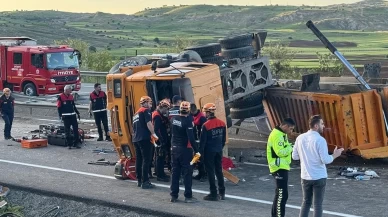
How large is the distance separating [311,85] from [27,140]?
7.10m

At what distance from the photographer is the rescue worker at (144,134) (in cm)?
1198

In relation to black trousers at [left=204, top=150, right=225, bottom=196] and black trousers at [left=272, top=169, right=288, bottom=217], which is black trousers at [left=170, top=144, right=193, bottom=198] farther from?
black trousers at [left=272, top=169, right=288, bottom=217]

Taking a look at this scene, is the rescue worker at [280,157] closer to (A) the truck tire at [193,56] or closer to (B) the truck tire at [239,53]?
(A) the truck tire at [193,56]

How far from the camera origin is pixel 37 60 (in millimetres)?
28172

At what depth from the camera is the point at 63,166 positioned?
14.7m

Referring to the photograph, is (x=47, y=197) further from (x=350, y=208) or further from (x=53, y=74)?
(x=53, y=74)

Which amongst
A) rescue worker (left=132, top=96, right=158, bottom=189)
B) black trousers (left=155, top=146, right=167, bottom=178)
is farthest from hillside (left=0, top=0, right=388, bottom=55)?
rescue worker (left=132, top=96, right=158, bottom=189)

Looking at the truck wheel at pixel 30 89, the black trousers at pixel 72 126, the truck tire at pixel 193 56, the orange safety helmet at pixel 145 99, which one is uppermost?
the truck tire at pixel 193 56

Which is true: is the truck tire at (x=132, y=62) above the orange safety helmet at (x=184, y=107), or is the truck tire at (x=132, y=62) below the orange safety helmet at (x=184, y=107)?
above

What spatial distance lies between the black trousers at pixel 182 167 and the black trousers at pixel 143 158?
105 centimetres

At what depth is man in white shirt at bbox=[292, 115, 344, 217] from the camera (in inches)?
341

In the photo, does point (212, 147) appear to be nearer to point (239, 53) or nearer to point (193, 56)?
point (193, 56)

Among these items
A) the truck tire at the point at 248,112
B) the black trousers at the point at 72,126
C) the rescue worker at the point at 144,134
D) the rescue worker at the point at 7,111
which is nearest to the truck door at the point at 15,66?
the rescue worker at the point at 7,111

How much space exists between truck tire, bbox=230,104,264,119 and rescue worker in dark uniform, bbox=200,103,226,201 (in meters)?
5.10
